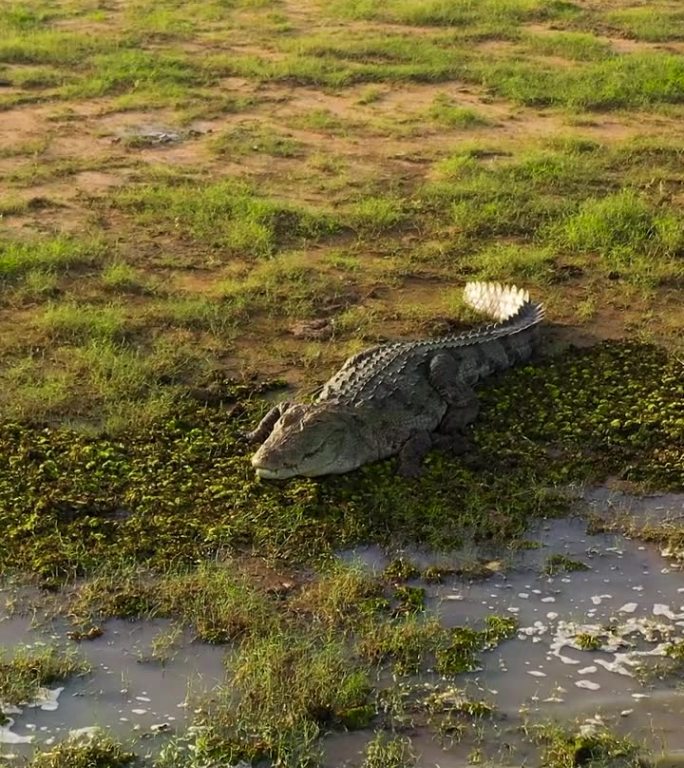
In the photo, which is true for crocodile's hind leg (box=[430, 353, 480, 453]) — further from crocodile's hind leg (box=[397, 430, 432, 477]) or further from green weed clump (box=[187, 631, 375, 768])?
green weed clump (box=[187, 631, 375, 768])

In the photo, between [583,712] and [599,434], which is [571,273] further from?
[583,712]

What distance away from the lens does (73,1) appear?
16.7 m

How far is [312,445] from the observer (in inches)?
241

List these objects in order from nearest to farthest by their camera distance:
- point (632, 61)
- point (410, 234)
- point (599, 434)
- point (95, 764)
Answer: point (95, 764), point (599, 434), point (410, 234), point (632, 61)

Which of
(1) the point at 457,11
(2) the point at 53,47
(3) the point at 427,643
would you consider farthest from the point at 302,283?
(1) the point at 457,11

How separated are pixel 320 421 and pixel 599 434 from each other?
1.50 metres

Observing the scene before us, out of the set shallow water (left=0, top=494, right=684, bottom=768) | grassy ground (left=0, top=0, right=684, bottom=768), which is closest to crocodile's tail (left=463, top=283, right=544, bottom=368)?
grassy ground (left=0, top=0, right=684, bottom=768)

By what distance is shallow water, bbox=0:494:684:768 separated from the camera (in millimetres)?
4551

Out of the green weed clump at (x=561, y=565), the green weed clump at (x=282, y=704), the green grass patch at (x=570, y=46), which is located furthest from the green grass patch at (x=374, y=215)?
the green grass patch at (x=570, y=46)

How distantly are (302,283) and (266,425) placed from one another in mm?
2151

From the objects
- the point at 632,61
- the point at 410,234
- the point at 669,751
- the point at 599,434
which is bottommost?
the point at 669,751

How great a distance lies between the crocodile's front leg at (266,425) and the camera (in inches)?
254

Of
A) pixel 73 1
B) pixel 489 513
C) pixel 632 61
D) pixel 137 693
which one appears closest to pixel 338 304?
pixel 489 513

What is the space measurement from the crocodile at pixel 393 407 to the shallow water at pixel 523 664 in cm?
70
